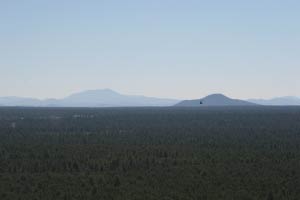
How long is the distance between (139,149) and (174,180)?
13.5m

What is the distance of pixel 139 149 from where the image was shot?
39.3 m

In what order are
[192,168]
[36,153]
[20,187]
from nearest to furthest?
[20,187] < [192,168] < [36,153]

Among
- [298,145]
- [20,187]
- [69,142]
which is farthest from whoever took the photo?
[69,142]

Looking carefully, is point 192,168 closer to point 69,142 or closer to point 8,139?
point 69,142

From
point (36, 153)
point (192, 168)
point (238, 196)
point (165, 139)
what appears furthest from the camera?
point (165, 139)

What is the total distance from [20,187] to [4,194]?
1.57 m

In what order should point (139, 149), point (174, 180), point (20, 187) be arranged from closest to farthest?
point (20, 187) → point (174, 180) → point (139, 149)

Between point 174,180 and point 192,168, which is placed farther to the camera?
point 192,168

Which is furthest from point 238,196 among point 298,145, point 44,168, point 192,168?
point 298,145

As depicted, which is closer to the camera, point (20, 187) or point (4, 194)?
point (4, 194)

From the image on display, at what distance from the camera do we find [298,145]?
42031 millimetres

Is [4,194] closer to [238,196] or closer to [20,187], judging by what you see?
[20,187]

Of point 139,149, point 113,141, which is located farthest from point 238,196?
point 113,141

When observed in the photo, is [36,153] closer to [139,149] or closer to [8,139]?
[139,149]
